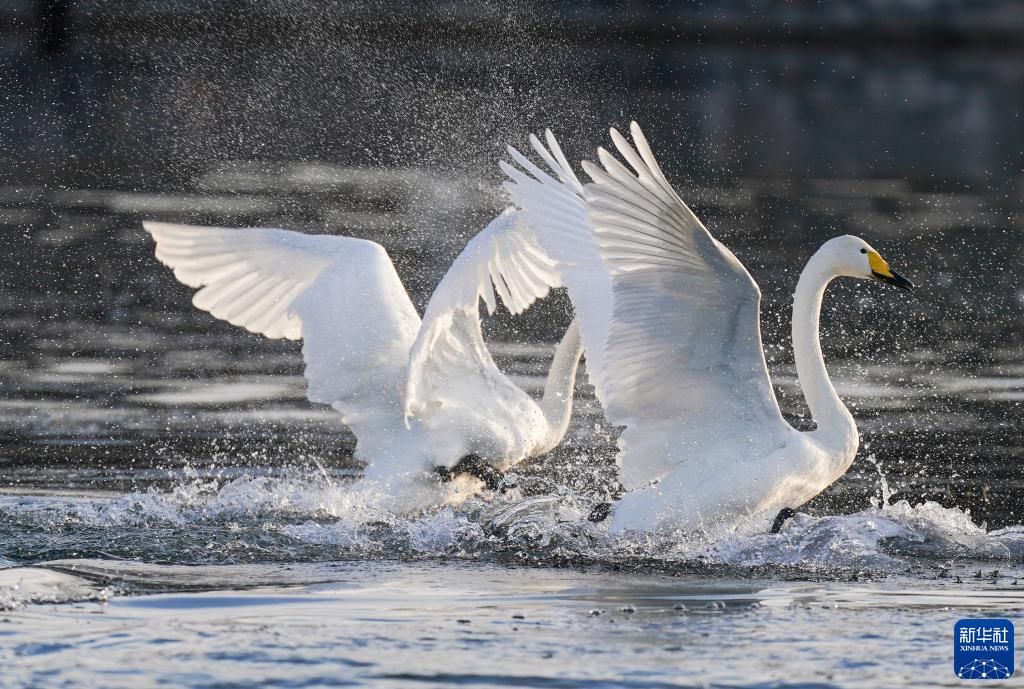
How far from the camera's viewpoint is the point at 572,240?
901 cm

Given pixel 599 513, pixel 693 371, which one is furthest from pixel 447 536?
pixel 693 371

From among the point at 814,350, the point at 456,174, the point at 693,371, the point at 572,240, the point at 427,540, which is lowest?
the point at 427,540

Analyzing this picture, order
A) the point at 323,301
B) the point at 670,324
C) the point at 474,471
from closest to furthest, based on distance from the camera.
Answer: the point at 670,324
the point at 474,471
the point at 323,301

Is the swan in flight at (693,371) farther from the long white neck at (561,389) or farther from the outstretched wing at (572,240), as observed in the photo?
the long white neck at (561,389)

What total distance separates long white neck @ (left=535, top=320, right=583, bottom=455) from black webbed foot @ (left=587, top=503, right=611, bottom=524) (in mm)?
1301

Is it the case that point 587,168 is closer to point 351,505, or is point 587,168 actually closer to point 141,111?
point 351,505

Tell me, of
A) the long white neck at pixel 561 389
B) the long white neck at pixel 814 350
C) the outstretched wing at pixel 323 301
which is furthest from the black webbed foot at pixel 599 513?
the outstretched wing at pixel 323 301

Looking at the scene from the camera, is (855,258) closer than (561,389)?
Yes

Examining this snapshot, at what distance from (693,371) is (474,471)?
1.92 m

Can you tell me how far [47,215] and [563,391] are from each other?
860cm

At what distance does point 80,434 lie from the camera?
10531mm

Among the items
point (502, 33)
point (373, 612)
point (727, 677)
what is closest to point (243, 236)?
point (373, 612)

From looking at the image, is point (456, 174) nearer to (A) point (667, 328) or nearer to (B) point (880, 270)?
(B) point (880, 270)

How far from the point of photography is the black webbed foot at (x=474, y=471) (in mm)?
9328
